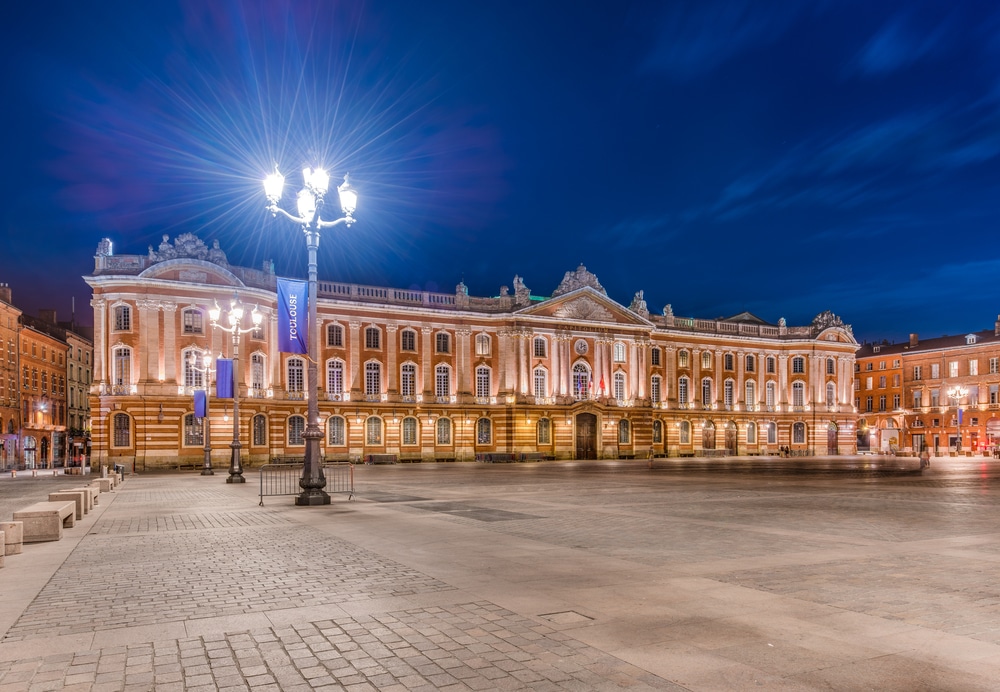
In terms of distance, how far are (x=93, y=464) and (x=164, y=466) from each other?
4.60 m

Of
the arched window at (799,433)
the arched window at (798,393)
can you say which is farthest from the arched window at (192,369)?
the arched window at (798,393)

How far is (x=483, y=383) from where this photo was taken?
6462cm

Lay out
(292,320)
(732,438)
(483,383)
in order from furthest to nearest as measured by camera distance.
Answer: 1. (732,438)
2. (483,383)
3. (292,320)

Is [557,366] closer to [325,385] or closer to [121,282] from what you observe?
[325,385]

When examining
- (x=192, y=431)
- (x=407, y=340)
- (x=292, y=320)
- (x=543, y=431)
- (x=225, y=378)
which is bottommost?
(x=543, y=431)

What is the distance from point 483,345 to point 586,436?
13.1m

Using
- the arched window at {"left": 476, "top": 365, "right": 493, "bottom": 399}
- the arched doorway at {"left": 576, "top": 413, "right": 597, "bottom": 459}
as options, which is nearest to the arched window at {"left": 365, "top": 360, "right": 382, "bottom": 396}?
the arched window at {"left": 476, "top": 365, "right": 493, "bottom": 399}

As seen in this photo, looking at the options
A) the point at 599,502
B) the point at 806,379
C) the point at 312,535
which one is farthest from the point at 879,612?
the point at 806,379

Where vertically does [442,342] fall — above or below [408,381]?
above

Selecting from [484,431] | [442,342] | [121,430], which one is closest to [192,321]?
[121,430]

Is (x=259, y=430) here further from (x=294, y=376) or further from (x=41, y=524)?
(x=41, y=524)

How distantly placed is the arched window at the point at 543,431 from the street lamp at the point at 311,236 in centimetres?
4510

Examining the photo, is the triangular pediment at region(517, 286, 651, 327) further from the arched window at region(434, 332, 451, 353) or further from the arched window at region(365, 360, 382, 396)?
the arched window at region(365, 360, 382, 396)

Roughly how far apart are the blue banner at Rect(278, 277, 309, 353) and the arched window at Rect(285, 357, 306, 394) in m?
36.5
